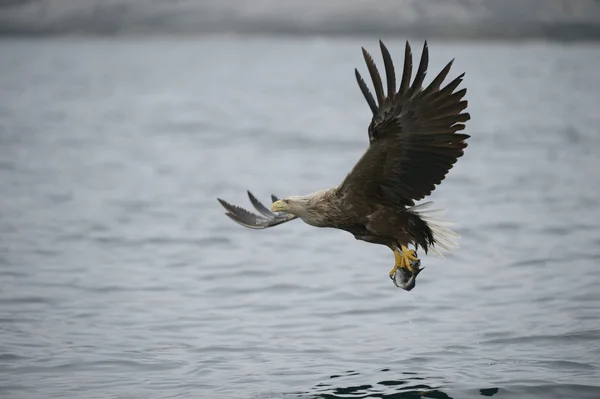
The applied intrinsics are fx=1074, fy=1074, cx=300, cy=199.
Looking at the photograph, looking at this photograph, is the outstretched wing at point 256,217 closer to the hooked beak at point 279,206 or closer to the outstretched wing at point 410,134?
the hooked beak at point 279,206

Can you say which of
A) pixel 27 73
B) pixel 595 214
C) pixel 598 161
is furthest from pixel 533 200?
pixel 27 73

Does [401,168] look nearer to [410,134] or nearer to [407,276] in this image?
[410,134]

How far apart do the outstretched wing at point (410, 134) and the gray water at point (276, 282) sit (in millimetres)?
1794

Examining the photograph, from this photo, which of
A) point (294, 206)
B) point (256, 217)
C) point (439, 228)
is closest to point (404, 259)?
point (439, 228)

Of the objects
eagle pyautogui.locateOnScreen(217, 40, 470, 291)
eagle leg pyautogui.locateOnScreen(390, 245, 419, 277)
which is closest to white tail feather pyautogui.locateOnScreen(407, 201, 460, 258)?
eagle pyautogui.locateOnScreen(217, 40, 470, 291)

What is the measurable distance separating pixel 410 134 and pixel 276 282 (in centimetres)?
558

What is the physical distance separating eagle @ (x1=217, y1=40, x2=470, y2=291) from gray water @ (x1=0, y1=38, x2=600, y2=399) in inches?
51.4

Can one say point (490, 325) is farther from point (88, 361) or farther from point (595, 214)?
point (595, 214)

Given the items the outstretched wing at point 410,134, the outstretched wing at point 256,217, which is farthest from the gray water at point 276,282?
the outstretched wing at point 410,134

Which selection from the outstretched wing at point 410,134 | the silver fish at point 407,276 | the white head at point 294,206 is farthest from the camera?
the white head at point 294,206

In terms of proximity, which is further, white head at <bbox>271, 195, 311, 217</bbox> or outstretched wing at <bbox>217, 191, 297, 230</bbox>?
outstretched wing at <bbox>217, 191, 297, 230</bbox>

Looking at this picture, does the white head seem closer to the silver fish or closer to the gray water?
the silver fish

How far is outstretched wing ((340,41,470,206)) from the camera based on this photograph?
7.92 m

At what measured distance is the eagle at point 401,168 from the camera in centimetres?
793
